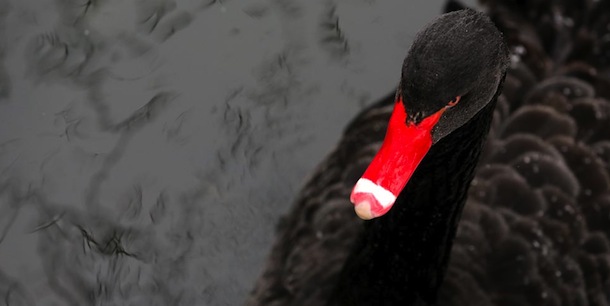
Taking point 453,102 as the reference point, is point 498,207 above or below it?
below

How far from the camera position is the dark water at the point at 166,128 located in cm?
375

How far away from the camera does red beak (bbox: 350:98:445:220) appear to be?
2.18 meters

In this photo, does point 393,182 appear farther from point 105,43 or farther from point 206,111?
point 105,43

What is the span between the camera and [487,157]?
321 cm

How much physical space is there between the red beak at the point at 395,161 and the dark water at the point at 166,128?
149cm

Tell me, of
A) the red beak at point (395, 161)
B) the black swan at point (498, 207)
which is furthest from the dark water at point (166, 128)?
the red beak at point (395, 161)

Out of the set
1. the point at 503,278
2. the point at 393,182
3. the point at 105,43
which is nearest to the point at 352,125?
the point at 503,278

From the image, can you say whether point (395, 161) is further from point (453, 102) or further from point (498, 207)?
point (498, 207)

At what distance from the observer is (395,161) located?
7.35ft

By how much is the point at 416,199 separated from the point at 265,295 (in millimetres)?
763

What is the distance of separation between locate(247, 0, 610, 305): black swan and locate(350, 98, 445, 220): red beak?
7.8 inches

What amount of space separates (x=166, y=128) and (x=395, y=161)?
1.93 metres

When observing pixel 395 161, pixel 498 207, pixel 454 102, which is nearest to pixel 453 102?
pixel 454 102

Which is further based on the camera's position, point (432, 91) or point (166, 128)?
point (166, 128)
